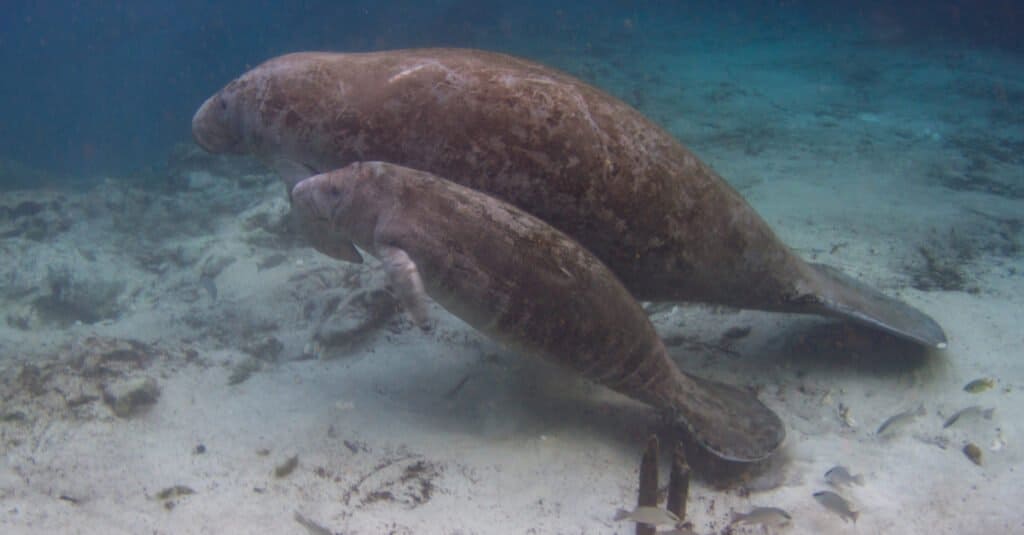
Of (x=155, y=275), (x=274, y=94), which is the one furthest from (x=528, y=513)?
(x=155, y=275)

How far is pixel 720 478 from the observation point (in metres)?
3.84

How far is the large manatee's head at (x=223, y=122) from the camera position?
4898 mm

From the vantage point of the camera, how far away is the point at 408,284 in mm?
3393

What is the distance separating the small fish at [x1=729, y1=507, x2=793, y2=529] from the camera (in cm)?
320

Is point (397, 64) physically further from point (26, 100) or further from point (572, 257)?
point (26, 100)

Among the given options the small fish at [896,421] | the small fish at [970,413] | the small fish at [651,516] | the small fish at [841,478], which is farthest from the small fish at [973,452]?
the small fish at [651,516]

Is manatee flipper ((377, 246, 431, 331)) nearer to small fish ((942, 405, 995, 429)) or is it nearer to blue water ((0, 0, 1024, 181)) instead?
small fish ((942, 405, 995, 429))

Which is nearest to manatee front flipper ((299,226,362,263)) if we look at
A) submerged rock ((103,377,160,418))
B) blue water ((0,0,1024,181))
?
submerged rock ((103,377,160,418))

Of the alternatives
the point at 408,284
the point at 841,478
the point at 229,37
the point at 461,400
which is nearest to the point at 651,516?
the point at 841,478

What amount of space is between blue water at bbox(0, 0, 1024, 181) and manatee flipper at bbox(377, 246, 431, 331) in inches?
707

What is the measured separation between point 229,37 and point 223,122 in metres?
85.7

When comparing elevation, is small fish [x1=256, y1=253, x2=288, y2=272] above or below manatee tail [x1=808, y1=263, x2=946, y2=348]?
below

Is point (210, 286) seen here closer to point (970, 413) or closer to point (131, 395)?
point (131, 395)

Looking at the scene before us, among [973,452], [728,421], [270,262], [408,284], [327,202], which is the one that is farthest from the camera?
[270,262]
